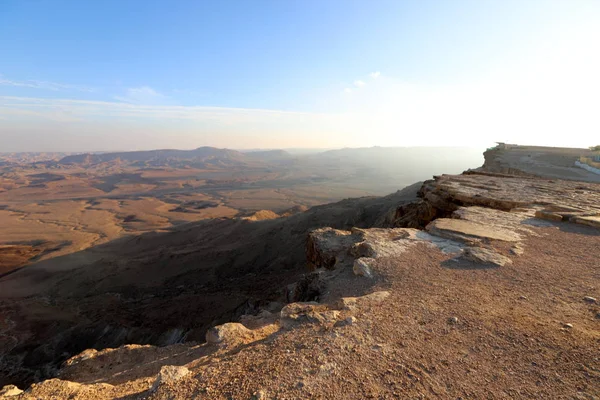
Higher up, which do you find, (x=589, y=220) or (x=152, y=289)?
(x=589, y=220)

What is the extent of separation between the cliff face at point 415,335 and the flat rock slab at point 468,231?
46 mm

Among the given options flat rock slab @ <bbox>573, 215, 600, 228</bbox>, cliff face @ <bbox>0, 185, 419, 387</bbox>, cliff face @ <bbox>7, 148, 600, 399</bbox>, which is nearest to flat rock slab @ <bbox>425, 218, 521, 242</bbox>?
cliff face @ <bbox>7, 148, 600, 399</bbox>

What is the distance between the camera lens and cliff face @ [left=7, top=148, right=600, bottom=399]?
108 inches

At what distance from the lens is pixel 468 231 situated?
676 centimetres

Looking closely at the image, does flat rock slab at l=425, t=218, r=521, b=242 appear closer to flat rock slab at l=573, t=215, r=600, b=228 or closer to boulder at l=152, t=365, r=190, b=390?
flat rock slab at l=573, t=215, r=600, b=228

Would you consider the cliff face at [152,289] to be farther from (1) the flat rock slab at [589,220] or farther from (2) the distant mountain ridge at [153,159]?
(2) the distant mountain ridge at [153,159]

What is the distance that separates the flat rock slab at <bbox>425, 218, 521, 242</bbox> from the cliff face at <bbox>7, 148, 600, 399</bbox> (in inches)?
1.8

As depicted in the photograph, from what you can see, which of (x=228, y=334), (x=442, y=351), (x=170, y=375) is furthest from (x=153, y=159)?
(x=442, y=351)

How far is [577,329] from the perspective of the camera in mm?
3324

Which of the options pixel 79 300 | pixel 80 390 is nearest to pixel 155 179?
pixel 79 300

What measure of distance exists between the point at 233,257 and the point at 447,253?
50.3ft

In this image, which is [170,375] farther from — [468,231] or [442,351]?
[468,231]

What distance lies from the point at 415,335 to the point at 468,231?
4.39 meters

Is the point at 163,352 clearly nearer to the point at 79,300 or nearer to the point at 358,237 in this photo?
the point at 358,237
